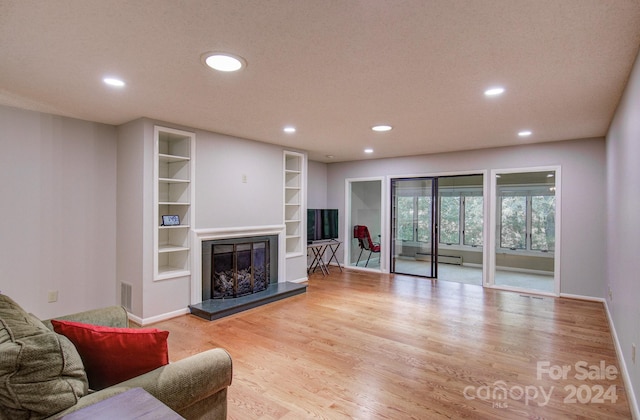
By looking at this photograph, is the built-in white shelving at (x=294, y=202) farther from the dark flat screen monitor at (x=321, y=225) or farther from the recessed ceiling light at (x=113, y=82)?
the recessed ceiling light at (x=113, y=82)

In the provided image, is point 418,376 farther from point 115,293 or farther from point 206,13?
point 115,293

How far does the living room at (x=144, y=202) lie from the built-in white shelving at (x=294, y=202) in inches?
19.0

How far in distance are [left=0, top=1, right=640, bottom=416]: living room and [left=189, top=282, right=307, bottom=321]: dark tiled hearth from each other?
0.88ft

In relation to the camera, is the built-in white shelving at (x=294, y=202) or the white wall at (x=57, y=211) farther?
the built-in white shelving at (x=294, y=202)

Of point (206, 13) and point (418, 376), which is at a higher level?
point (206, 13)

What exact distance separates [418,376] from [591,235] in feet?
12.4

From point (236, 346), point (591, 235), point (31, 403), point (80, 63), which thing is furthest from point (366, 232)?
point (31, 403)

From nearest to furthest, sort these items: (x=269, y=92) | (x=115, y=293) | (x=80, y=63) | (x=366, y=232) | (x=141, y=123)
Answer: (x=80, y=63) → (x=269, y=92) → (x=141, y=123) → (x=115, y=293) → (x=366, y=232)

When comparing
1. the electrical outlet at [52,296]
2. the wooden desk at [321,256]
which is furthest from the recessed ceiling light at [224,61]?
the wooden desk at [321,256]

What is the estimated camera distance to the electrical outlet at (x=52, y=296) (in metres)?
3.72

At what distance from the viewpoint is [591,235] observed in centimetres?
470

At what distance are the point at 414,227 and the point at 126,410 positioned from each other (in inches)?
231

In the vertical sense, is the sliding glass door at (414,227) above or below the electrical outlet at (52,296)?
above

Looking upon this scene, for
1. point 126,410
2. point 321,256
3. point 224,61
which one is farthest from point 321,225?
point 126,410
